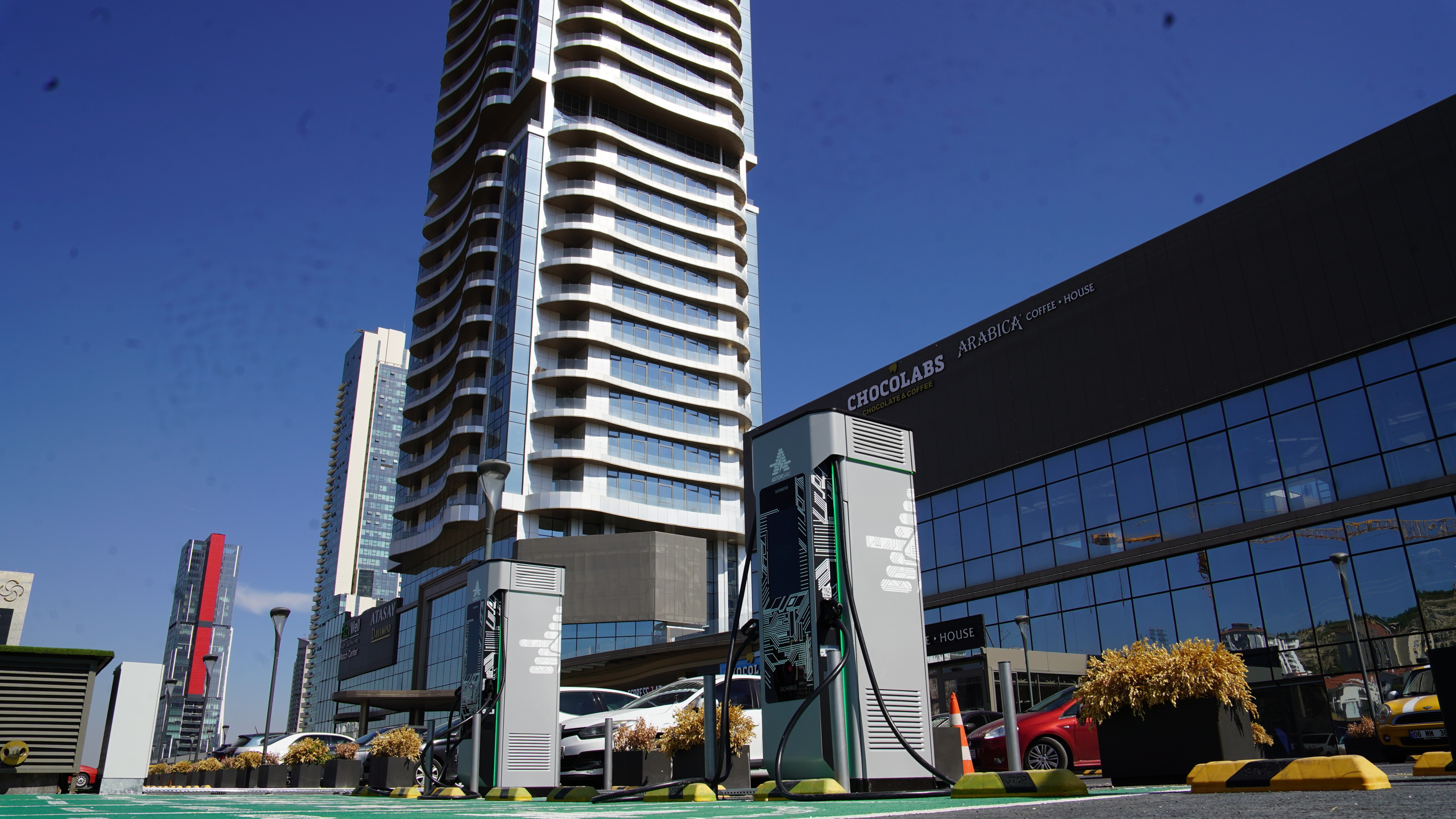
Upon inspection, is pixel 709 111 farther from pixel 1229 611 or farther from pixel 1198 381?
pixel 1229 611

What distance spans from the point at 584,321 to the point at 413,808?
62.0 metres

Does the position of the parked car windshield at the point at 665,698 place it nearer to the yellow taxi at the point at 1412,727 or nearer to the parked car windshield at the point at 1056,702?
the parked car windshield at the point at 1056,702

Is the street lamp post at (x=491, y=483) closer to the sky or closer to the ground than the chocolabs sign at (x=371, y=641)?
closer to the ground

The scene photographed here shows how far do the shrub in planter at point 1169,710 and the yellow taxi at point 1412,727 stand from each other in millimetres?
8655

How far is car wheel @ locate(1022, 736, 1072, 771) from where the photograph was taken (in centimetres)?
1350

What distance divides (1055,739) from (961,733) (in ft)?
21.7

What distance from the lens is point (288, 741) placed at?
26.3 m

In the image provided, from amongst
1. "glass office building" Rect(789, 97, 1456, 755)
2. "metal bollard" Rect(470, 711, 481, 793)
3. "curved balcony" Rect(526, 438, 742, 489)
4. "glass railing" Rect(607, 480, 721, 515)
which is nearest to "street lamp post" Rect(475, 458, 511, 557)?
"metal bollard" Rect(470, 711, 481, 793)

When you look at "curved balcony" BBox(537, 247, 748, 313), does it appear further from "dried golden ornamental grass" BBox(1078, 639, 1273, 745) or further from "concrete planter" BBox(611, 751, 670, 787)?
"dried golden ornamental grass" BBox(1078, 639, 1273, 745)

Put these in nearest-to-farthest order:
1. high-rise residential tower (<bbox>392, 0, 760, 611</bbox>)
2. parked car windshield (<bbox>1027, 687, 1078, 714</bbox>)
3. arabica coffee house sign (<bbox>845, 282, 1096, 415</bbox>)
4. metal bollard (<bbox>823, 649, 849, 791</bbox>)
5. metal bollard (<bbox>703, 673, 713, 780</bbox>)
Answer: metal bollard (<bbox>823, 649, 849, 791</bbox>) → metal bollard (<bbox>703, 673, 713, 780</bbox>) → parked car windshield (<bbox>1027, 687, 1078, 714</bbox>) → arabica coffee house sign (<bbox>845, 282, 1096, 415</bbox>) → high-rise residential tower (<bbox>392, 0, 760, 611</bbox>)

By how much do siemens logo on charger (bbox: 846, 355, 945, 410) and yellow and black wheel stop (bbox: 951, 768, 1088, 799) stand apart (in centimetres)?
3507

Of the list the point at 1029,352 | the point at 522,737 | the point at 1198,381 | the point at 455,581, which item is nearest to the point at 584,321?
the point at 455,581

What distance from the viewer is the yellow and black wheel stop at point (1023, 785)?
6301 millimetres

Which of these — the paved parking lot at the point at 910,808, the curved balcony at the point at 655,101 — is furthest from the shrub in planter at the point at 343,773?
the curved balcony at the point at 655,101
